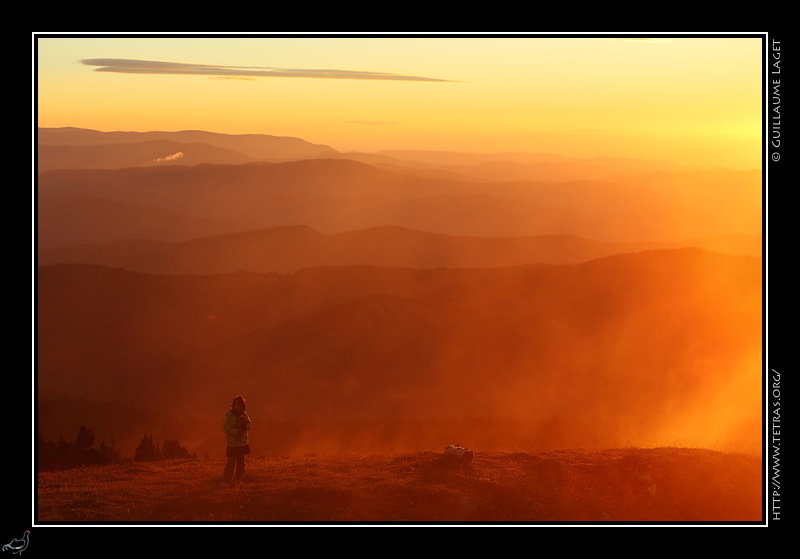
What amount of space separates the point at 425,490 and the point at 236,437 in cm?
366

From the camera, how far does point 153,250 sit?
32562 mm

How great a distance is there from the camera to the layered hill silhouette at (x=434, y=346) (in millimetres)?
25031

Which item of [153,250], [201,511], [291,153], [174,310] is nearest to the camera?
[201,511]

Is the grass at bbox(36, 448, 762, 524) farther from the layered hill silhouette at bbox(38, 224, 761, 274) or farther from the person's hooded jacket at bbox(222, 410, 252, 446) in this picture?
the layered hill silhouette at bbox(38, 224, 761, 274)

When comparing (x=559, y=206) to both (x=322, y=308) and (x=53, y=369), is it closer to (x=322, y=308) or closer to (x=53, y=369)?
(x=322, y=308)

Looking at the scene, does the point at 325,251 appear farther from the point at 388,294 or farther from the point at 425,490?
the point at 425,490

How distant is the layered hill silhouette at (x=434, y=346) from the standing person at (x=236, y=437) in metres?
10.1

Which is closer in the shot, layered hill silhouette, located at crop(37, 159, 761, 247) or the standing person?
the standing person

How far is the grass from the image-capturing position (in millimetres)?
14414

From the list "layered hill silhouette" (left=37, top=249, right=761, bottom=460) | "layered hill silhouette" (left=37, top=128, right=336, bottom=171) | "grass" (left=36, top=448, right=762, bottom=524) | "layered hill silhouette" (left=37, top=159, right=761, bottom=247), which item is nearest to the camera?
"grass" (left=36, top=448, right=762, bottom=524)

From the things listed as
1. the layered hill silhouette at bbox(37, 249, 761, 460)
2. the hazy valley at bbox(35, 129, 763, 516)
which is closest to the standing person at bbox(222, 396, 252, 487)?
the hazy valley at bbox(35, 129, 763, 516)

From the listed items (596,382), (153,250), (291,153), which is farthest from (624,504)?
(153,250)

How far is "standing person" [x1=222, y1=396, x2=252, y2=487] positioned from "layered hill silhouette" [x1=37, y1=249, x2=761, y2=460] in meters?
10.1
